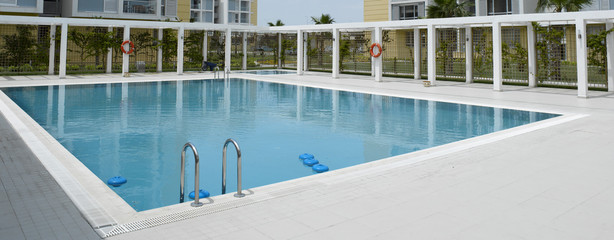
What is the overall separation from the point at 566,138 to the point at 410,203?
16.0 ft

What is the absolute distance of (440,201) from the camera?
4430 millimetres

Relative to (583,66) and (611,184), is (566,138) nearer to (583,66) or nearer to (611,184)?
(611,184)

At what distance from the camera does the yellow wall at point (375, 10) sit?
43969 millimetres

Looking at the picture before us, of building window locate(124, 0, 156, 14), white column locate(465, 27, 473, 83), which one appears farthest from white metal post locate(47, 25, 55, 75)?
white column locate(465, 27, 473, 83)

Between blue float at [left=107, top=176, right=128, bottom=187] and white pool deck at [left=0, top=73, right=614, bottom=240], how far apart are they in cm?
160

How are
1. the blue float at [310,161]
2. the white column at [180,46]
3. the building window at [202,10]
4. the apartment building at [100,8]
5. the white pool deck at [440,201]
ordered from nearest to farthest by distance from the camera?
the white pool deck at [440,201] → the blue float at [310,161] → the white column at [180,46] → the apartment building at [100,8] → the building window at [202,10]

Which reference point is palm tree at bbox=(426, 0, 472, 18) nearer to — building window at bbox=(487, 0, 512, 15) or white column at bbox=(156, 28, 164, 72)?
building window at bbox=(487, 0, 512, 15)

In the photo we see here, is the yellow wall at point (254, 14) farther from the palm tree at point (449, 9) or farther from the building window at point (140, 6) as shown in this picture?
the palm tree at point (449, 9)

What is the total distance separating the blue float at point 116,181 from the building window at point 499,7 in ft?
106

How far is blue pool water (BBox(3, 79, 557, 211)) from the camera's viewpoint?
20.9ft

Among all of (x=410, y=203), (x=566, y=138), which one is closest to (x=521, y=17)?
(x=566, y=138)

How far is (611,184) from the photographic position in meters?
5.01

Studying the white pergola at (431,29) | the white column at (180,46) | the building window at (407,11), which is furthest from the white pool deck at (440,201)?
the building window at (407,11)

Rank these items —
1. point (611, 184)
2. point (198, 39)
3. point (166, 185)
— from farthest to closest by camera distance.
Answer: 1. point (198, 39)
2. point (166, 185)
3. point (611, 184)
